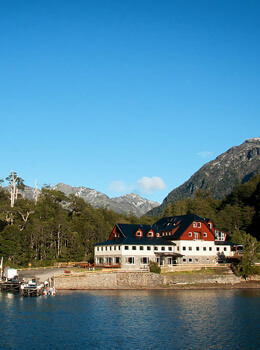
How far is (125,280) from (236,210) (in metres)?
70.1

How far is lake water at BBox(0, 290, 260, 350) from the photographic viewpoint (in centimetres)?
3975

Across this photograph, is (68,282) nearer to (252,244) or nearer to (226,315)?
(226,315)

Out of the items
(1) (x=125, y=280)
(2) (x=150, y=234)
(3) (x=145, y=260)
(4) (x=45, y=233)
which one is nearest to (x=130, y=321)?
(1) (x=125, y=280)

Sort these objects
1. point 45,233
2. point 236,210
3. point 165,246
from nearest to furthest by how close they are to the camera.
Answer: point 165,246 → point 45,233 → point 236,210

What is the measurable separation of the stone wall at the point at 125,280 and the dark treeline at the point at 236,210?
138ft

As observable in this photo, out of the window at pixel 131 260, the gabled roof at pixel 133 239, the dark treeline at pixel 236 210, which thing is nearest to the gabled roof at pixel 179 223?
the gabled roof at pixel 133 239

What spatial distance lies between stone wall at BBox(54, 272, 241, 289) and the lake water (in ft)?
21.5

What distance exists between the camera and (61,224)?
11275 cm

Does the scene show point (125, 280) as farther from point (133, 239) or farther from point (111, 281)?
point (133, 239)

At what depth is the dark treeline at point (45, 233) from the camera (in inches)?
4003

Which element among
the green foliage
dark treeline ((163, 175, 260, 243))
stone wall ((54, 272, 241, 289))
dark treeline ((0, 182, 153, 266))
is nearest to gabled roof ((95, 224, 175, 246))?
stone wall ((54, 272, 241, 289))

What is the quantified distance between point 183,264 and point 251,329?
47.5m

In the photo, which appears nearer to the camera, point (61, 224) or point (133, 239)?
point (133, 239)

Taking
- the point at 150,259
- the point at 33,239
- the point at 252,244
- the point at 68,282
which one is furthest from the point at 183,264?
the point at 33,239
